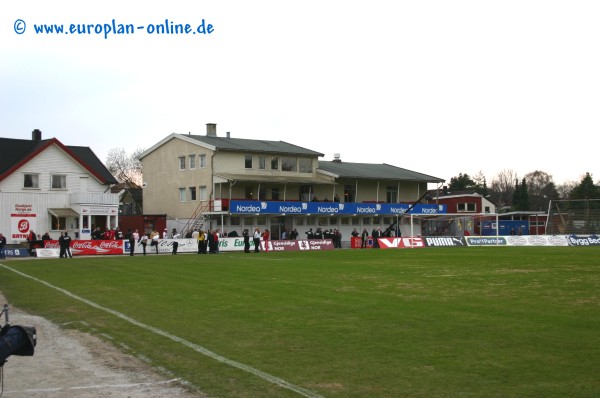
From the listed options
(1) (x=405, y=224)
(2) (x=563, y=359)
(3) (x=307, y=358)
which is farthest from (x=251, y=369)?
(1) (x=405, y=224)

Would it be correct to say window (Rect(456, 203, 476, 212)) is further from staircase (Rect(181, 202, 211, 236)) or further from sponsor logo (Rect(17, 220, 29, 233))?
sponsor logo (Rect(17, 220, 29, 233))

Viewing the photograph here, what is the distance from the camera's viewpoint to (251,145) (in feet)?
226

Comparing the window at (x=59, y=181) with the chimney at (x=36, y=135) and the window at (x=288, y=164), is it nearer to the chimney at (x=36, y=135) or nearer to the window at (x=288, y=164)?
the chimney at (x=36, y=135)

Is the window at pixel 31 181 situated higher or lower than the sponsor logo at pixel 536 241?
higher

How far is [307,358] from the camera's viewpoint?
9438mm

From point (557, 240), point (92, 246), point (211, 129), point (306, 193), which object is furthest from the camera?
point (211, 129)

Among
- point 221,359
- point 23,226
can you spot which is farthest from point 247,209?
point 221,359

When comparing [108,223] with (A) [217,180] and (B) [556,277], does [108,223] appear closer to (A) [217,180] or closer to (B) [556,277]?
(A) [217,180]

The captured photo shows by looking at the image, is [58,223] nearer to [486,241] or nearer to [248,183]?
[248,183]

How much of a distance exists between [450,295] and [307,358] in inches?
315

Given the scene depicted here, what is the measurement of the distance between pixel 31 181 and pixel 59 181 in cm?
242

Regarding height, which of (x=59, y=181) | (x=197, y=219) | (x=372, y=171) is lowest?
(x=197, y=219)

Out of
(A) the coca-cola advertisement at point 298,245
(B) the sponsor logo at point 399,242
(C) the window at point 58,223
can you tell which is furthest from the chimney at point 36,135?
(B) the sponsor logo at point 399,242

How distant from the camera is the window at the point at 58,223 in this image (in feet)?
181
